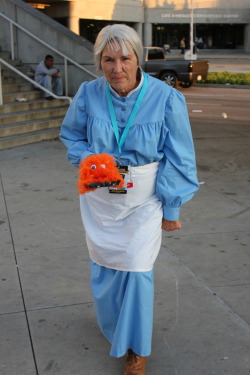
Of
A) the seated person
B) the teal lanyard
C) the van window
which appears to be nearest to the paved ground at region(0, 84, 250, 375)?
the teal lanyard

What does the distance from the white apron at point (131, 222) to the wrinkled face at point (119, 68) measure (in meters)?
0.45

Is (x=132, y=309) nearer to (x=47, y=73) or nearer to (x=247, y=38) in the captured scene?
(x=47, y=73)

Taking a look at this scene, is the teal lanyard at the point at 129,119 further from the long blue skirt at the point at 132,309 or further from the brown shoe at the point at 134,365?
the brown shoe at the point at 134,365

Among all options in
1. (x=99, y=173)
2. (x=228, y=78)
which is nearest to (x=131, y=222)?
(x=99, y=173)

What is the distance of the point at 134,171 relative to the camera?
2982mm

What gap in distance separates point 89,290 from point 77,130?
145 centimetres

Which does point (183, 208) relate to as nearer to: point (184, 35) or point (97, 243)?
point (97, 243)

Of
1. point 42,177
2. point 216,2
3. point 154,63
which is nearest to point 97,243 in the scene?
point 42,177

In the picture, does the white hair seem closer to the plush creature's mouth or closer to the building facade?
the plush creature's mouth

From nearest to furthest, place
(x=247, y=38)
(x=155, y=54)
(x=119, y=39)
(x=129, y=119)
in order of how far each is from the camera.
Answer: (x=119, y=39) < (x=129, y=119) < (x=155, y=54) < (x=247, y=38)

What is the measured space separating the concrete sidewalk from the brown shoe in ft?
0.35

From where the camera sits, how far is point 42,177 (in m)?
7.63

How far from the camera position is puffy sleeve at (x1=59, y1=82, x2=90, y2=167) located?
3096 mm

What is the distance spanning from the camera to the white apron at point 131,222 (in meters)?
2.98
